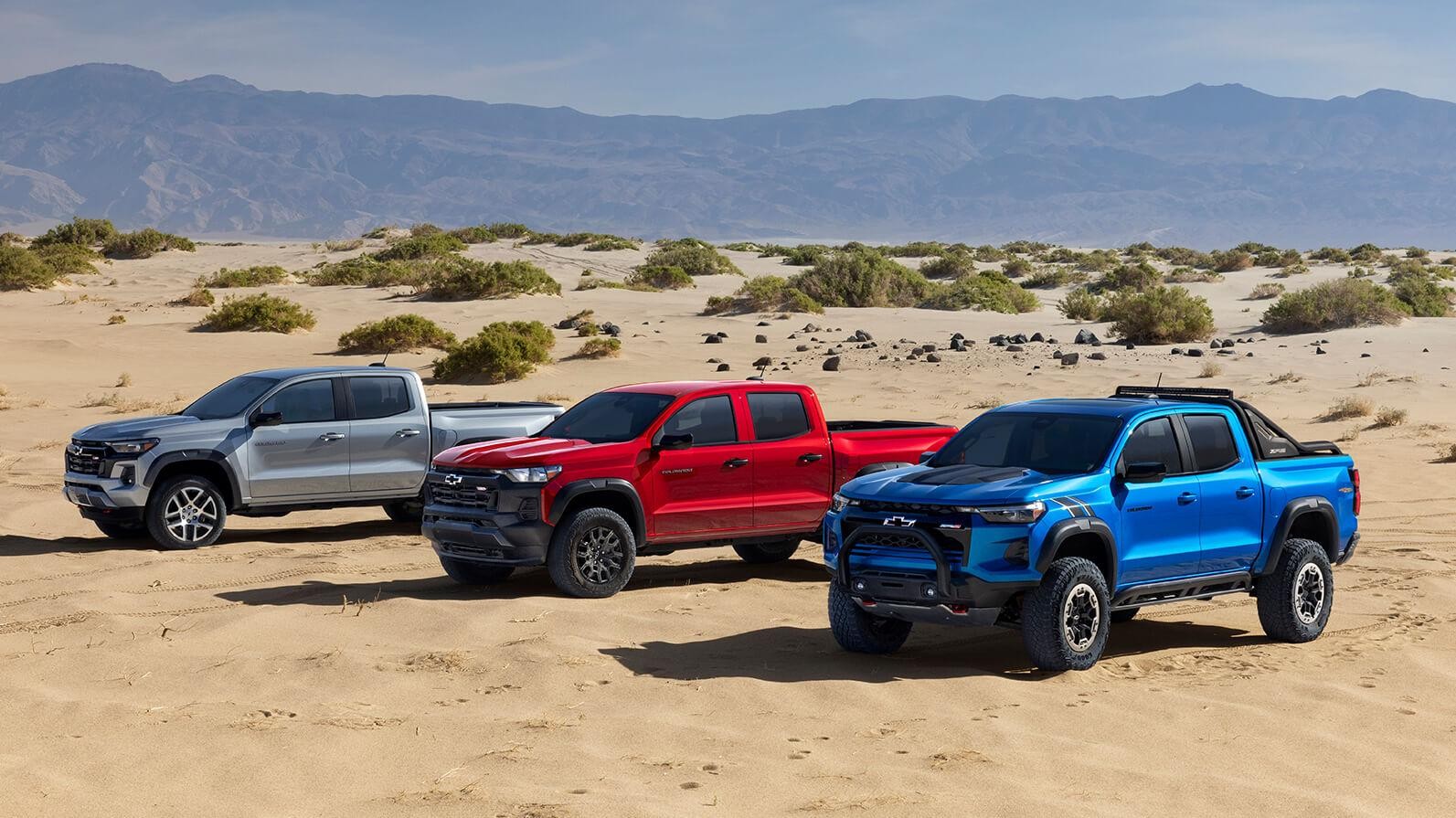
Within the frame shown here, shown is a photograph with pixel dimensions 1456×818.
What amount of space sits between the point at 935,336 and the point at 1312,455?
2400cm

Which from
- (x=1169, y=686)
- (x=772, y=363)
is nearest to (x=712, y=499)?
(x=1169, y=686)

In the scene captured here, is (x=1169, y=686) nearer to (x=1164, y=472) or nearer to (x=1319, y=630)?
(x=1164, y=472)

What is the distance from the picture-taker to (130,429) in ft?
47.8

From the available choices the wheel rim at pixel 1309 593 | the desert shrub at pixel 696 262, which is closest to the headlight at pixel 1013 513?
the wheel rim at pixel 1309 593

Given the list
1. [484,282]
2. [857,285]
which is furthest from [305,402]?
[857,285]

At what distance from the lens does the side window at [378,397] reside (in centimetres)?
1563

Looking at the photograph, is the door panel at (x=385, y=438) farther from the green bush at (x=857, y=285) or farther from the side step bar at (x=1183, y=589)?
the green bush at (x=857, y=285)

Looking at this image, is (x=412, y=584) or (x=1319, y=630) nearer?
(x=1319, y=630)

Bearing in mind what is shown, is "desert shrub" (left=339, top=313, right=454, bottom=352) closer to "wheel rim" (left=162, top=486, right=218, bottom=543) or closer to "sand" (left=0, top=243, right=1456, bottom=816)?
"sand" (left=0, top=243, right=1456, bottom=816)

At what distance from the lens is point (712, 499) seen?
12.8 m

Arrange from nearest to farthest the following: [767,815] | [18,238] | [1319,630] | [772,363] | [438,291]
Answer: [767,815]
[1319,630]
[772,363]
[438,291]
[18,238]

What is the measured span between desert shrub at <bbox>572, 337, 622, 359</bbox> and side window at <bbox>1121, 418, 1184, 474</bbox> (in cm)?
2267

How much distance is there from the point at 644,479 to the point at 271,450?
177 inches

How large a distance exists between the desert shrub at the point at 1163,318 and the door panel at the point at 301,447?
2249cm
